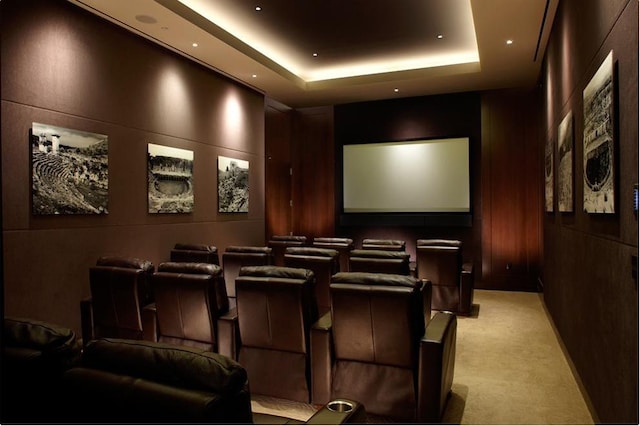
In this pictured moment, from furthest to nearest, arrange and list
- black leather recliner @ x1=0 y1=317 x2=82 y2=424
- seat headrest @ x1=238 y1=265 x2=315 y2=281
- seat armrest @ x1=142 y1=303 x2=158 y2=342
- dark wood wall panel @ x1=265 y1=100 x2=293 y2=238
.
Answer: dark wood wall panel @ x1=265 y1=100 x2=293 y2=238, seat armrest @ x1=142 y1=303 x2=158 y2=342, seat headrest @ x1=238 y1=265 x2=315 y2=281, black leather recliner @ x1=0 y1=317 x2=82 y2=424

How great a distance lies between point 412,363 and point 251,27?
15.8 ft

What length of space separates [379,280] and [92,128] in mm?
3595

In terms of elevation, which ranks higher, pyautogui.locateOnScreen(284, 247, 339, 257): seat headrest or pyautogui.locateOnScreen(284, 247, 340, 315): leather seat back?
pyautogui.locateOnScreen(284, 247, 339, 257): seat headrest

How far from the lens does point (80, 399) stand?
43.8 inches

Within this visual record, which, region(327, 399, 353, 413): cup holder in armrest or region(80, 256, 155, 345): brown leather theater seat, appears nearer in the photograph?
region(327, 399, 353, 413): cup holder in armrest

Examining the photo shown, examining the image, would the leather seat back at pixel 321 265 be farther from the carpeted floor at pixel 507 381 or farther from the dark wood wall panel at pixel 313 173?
the dark wood wall panel at pixel 313 173

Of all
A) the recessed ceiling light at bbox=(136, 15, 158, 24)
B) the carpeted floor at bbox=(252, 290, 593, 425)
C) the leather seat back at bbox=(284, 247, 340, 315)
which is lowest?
the carpeted floor at bbox=(252, 290, 593, 425)

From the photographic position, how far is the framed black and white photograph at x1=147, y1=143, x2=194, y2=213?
17.0 ft

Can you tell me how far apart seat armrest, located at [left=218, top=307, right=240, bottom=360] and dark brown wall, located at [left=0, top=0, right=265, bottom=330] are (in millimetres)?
2075

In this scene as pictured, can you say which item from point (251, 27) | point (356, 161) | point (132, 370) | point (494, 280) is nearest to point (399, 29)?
point (251, 27)

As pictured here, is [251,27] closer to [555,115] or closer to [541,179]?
[555,115]

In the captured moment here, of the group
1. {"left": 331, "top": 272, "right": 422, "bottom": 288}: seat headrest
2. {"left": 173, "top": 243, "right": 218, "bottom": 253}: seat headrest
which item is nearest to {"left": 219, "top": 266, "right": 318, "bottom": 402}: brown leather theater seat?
{"left": 331, "top": 272, "right": 422, "bottom": 288}: seat headrest

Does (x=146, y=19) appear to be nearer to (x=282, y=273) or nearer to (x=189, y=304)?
(x=189, y=304)

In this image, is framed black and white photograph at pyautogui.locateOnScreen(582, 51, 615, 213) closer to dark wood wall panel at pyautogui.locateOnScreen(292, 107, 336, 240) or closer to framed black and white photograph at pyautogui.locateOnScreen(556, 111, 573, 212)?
framed black and white photograph at pyautogui.locateOnScreen(556, 111, 573, 212)
